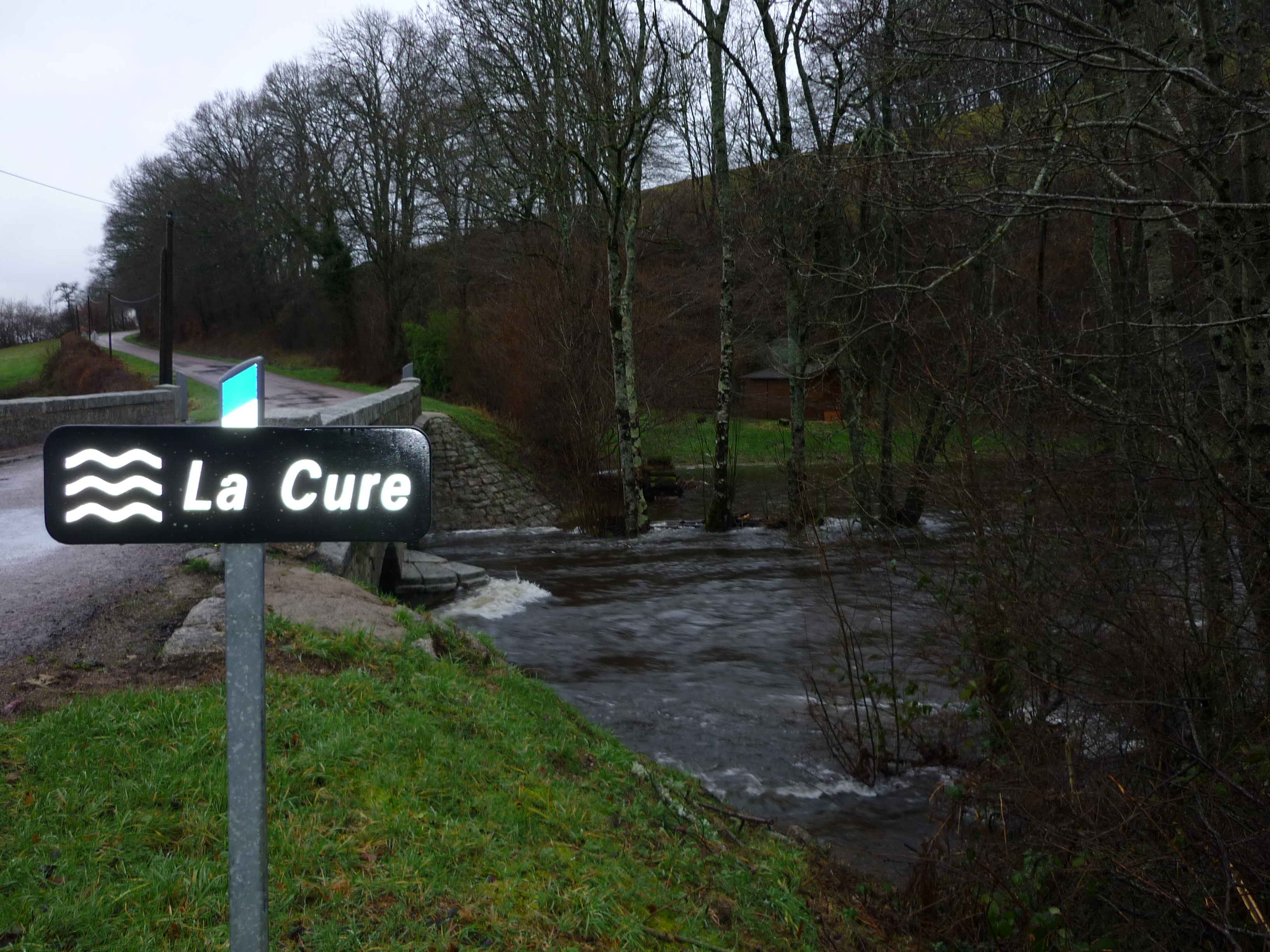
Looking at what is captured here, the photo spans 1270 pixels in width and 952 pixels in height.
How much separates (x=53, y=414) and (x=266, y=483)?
66.5ft

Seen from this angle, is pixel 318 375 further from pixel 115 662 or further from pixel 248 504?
pixel 248 504

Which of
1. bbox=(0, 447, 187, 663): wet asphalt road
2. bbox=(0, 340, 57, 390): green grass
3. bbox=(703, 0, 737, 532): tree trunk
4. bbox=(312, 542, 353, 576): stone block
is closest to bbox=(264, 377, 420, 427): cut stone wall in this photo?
bbox=(312, 542, 353, 576): stone block

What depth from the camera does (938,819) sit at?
6285mm

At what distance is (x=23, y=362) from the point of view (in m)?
49.7

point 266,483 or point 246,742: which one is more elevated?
point 266,483

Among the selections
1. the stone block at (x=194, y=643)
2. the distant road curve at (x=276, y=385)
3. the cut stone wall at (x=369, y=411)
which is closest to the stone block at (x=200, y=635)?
the stone block at (x=194, y=643)

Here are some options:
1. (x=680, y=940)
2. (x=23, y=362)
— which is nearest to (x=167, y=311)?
(x=23, y=362)

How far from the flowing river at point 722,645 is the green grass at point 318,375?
19844mm

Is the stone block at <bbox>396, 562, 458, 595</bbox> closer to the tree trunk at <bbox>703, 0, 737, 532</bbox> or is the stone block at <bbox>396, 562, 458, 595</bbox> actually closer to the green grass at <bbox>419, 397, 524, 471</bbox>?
the tree trunk at <bbox>703, 0, 737, 532</bbox>

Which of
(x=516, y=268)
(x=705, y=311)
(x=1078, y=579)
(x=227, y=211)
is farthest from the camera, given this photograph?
(x=227, y=211)

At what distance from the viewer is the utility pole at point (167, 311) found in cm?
2973

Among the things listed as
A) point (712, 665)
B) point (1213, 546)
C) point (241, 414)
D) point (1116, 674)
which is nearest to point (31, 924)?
point (241, 414)

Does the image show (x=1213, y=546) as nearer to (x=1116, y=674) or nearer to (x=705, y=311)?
(x=1116, y=674)

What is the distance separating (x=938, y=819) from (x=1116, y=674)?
1828 millimetres
